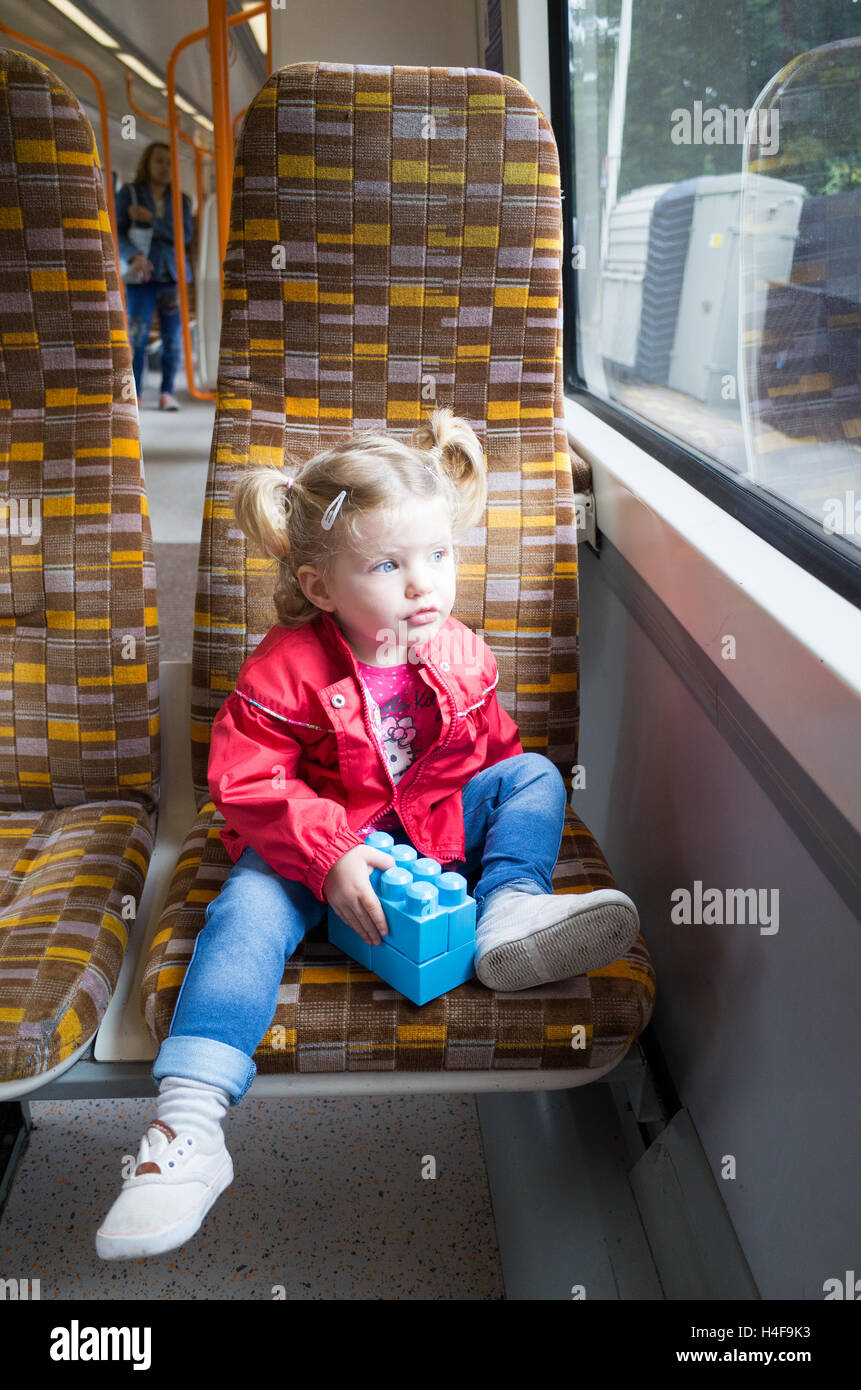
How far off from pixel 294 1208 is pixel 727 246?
→ 5.84 ft

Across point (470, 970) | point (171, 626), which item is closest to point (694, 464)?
point (470, 970)

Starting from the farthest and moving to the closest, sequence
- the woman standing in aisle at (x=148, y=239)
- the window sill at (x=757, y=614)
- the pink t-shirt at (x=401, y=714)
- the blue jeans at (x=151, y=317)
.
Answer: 1. the blue jeans at (x=151, y=317)
2. the woman standing in aisle at (x=148, y=239)
3. the pink t-shirt at (x=401, y=714)
4. the window sill at (x=757, y=614)

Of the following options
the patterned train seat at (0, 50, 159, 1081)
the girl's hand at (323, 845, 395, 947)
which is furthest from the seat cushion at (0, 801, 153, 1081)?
the girl's hand at (323, 845, 395, 947)

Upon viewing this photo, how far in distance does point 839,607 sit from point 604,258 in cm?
179

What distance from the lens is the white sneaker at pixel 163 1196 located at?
0.90 meters

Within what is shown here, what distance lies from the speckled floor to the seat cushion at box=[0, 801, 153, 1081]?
50 centimetres

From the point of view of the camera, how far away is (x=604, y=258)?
2521 mm

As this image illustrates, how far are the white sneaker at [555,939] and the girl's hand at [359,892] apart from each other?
0.38 ft

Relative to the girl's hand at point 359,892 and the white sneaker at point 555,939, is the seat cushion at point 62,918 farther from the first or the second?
the white sneaker at point 555,939

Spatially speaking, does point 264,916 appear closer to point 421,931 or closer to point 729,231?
point 421,931

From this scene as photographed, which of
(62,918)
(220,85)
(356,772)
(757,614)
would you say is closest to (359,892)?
(356,772)

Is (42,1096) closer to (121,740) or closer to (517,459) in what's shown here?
(121,740)

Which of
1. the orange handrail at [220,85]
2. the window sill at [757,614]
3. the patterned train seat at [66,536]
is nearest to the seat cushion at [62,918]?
the patterned train seat at [66,536]

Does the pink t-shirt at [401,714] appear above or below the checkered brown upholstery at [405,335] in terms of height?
below
